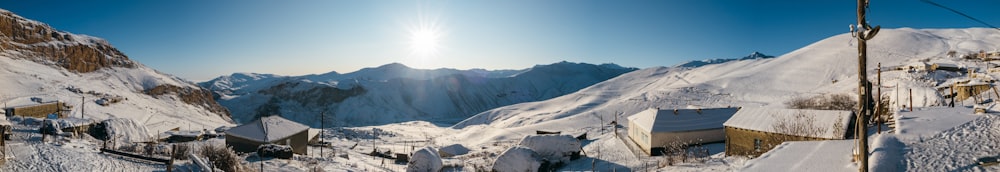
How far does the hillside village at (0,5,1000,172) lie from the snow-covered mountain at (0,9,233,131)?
39 cm

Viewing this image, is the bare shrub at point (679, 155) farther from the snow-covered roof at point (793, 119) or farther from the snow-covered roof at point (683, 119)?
the snow-covered roof at point (793, 119)

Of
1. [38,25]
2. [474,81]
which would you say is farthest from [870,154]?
[474,81]

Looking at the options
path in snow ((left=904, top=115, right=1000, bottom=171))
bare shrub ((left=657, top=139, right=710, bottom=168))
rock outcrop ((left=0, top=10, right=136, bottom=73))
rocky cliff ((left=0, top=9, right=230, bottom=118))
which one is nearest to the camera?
path in snow ((left=904, top=115, right=1000, bottom=171))

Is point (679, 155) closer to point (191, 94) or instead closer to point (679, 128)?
point (679, 128)

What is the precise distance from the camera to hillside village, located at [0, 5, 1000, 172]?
42.8 ft

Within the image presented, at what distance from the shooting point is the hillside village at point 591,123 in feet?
42.8

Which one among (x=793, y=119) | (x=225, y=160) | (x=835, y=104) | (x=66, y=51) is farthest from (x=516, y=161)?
(x=66, y=51)

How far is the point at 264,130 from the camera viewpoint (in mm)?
31516

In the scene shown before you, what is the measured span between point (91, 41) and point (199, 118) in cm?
3626

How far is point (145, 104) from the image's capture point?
66812 millimetres

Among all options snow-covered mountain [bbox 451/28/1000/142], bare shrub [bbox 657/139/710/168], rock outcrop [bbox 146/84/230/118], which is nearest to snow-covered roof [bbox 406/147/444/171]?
bare shrub [bbox 657/139/710/168]

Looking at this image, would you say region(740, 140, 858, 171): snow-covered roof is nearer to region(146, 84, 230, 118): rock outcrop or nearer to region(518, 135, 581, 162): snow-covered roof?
region(518, 135, 581, 162): snow-covered roof

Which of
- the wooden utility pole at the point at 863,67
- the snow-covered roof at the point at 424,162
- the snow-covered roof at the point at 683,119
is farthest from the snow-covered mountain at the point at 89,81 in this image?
the wooden utility pole at the point at 863,67

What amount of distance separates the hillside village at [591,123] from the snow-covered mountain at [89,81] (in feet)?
1.28
